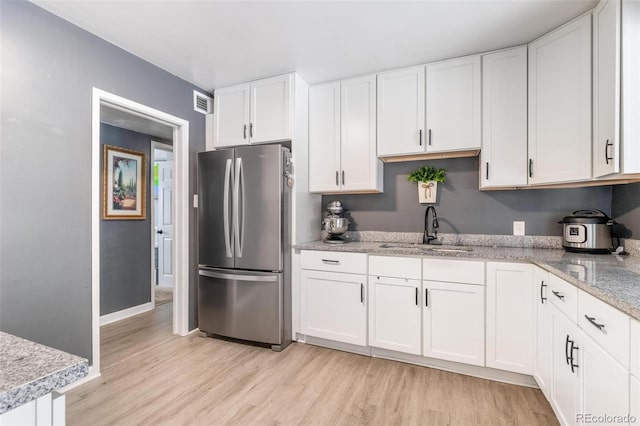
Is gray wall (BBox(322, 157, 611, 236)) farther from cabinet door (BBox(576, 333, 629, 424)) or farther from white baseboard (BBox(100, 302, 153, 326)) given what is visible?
white baseboard (BBox(100, 302, 153, 326))

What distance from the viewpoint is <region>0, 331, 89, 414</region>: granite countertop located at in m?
0.55

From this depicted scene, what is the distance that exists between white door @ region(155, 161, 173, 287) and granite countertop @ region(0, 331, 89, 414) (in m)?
4.76

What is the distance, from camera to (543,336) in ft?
6.16

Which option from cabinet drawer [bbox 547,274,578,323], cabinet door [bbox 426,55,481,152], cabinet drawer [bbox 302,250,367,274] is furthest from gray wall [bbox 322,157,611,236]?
cabinet drawer [bbox 547,274,578,323]

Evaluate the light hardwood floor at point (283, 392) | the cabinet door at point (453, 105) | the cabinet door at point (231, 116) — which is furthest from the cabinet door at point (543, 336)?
the cabinet door at point (231, 116)

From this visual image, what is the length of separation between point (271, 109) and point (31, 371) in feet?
8.69

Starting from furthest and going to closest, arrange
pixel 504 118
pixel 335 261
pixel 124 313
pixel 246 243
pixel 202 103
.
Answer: pixel 124 313, pixel 202 103, pixel 246 243, pixel 335 261, pixel 504 118

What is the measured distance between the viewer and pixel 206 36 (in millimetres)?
2279

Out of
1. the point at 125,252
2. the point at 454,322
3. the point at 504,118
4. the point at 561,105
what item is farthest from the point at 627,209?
the point at 125,252

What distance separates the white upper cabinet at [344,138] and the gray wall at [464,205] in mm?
234

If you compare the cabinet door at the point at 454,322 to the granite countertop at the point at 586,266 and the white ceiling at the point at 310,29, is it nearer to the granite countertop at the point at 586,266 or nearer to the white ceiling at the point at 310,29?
the granite countertop at the point at 586,266

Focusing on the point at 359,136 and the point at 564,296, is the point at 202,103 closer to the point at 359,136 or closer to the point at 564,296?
the point at 359,136

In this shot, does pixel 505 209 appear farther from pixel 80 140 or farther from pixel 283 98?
pixel 80 140

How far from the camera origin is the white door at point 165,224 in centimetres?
514
